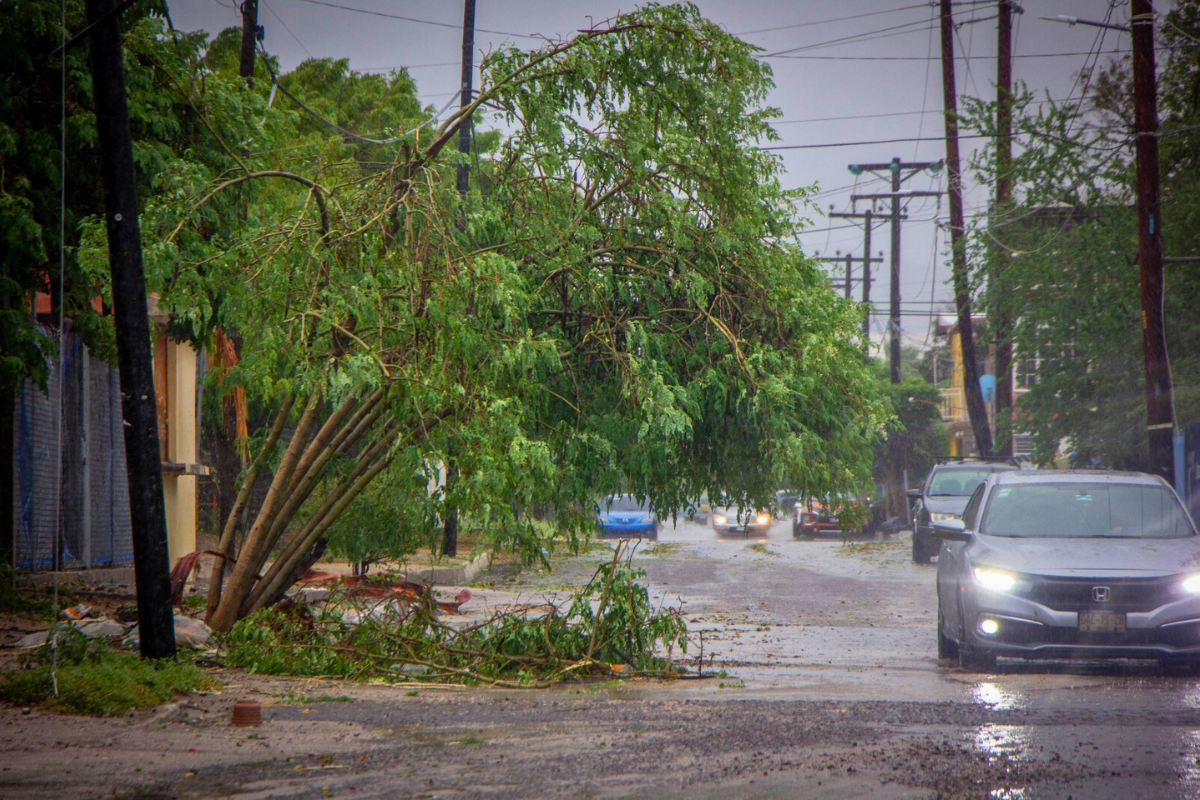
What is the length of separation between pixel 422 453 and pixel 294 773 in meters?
4.06

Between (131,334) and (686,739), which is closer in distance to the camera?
(686,739)

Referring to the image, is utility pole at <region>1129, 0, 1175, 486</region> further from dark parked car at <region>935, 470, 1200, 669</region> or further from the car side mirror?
the car side mirror

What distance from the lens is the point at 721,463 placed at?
11859 millimetres

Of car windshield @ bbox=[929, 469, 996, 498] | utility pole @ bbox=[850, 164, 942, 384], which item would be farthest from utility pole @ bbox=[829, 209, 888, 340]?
car windshield @ bbox=[929, 469, 996, 498]

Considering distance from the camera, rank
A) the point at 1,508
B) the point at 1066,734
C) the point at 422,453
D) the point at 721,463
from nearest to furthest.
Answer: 1. the point at 1066,734
2. the point at 422,453
3. the point at 721,463
4. the point at 1,508

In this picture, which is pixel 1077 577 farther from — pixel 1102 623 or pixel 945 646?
pixel 945 646

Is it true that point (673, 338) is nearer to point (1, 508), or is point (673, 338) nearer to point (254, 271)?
point (254, 271)

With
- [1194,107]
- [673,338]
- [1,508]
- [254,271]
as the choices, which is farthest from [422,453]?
[1194,107]

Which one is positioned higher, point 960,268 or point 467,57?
point 467,57

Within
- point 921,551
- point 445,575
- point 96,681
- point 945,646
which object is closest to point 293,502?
point 96,681

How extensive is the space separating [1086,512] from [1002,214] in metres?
15.3

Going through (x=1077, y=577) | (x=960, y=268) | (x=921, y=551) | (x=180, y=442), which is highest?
(x=960, y=268)

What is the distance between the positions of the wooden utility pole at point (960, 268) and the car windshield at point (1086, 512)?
1447 centimetres

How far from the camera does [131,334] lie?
8.79m
